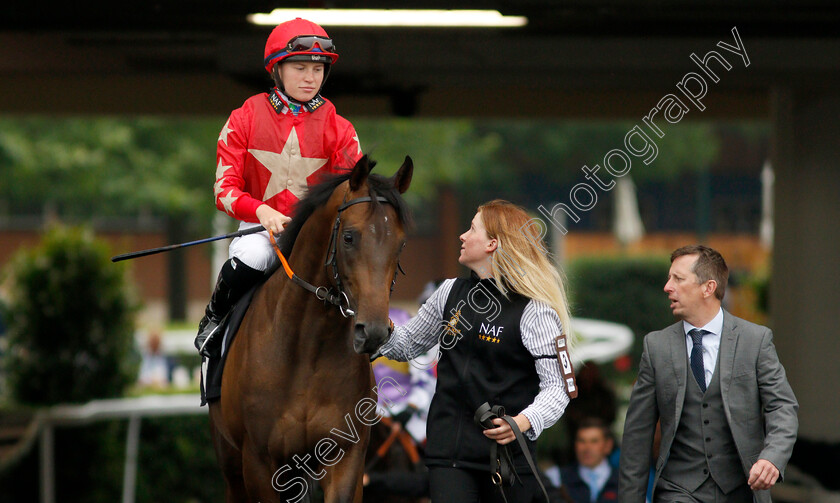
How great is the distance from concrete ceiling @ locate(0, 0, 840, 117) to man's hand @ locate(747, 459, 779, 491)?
357 centimetres

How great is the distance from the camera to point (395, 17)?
21.1ft

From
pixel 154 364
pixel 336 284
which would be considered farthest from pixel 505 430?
pixel 154 364

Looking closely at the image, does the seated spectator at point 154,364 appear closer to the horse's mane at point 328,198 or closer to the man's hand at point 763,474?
the horse's mane at point 328,198

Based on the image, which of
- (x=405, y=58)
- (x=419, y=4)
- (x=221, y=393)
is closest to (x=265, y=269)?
(x=221, y=393)

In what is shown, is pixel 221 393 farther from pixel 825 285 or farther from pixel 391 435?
pixel 825 285

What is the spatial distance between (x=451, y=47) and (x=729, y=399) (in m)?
4.11

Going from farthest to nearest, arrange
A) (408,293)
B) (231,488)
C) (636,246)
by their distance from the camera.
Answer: (408,293), (636,246), (231,488)

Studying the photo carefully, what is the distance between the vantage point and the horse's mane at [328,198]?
3570 millimetres

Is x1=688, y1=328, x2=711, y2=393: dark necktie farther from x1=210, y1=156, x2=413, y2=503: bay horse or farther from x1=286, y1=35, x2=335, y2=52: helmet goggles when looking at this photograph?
x1=286, y1=35, x2=335, y2=52: helmet goggles

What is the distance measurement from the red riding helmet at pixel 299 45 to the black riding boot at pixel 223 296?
859 mm

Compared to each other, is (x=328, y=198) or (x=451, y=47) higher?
(x=451, y=47)

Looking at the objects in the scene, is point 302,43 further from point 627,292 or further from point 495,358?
point 627,292

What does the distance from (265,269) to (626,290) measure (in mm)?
12282

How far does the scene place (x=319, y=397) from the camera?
3.81 meters
